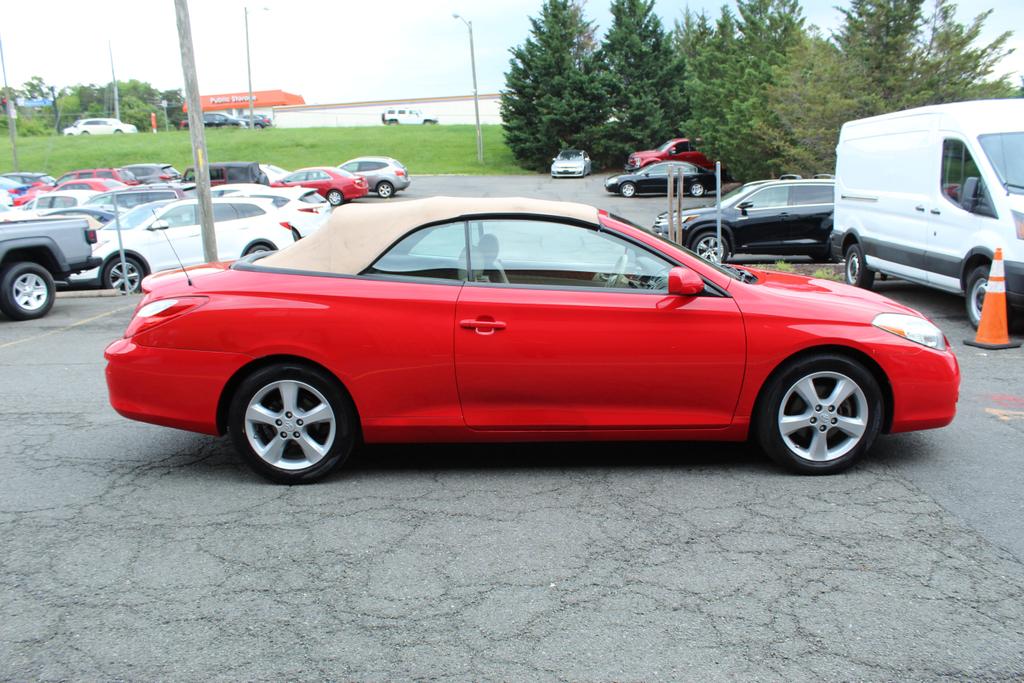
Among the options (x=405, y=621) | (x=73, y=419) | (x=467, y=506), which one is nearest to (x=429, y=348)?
(x=467, y=506)

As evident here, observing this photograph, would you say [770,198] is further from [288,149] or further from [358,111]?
[358,111]

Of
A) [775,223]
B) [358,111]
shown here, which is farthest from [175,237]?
[358,111]

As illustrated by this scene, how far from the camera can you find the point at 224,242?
15.8 metres

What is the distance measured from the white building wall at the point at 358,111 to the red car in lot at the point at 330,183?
51.7 metres

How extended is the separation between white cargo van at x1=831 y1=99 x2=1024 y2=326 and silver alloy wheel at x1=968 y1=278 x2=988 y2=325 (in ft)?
0.03

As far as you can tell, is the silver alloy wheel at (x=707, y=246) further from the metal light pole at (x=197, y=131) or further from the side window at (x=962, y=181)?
the metal light pole at (x=197, y=131)

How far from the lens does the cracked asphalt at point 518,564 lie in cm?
325

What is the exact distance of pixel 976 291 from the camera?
936 cm

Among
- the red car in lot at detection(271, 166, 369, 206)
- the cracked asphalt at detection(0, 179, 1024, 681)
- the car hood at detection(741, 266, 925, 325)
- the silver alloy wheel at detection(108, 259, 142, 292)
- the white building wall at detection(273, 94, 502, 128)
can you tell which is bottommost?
the cracked asphalt at detection(0, 179, 1024, 681)

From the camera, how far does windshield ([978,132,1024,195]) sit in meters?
9.00

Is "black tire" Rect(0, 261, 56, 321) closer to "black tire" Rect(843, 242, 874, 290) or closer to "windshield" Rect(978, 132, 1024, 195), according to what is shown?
"black tire" Rect(843, 242, 874, 290)

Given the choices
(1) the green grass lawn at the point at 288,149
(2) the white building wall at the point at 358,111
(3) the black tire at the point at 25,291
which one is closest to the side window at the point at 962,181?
(3) the black tire at the point at 25,291

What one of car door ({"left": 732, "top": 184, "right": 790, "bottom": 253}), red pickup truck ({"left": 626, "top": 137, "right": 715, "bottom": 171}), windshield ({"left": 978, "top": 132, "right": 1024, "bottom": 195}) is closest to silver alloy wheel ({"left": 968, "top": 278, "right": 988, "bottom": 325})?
windshield ({"left": 978, "top": 132, "right": 1024, "bottom": 195})

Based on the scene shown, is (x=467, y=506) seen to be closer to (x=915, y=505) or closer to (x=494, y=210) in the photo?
(x=494, y=210)
